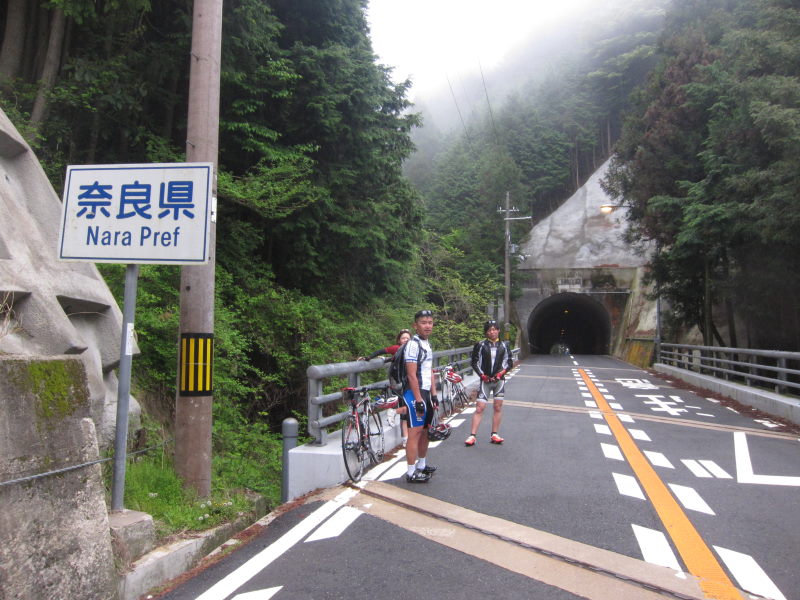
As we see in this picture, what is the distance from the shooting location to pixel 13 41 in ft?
35.1

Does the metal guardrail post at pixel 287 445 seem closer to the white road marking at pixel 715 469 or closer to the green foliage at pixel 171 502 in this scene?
the green foliage at pixel 171 502

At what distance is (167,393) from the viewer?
762cm

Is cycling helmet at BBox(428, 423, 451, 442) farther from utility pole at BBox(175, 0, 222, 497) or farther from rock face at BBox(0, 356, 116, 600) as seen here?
rock face at BBox(0, 356, 116, 600)

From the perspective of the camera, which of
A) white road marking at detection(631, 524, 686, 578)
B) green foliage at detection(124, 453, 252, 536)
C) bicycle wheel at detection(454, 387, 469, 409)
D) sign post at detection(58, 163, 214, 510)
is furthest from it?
bicycle wheel at detection(454, 387, 469, 409)

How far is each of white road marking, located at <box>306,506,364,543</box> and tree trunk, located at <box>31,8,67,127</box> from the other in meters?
9.05

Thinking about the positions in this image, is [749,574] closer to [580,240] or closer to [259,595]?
[259,595]

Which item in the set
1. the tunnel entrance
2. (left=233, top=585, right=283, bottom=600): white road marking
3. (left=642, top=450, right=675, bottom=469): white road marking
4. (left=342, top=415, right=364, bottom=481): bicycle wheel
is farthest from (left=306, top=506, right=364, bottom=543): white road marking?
the tunnel entrance

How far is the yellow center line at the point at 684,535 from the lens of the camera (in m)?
3.55

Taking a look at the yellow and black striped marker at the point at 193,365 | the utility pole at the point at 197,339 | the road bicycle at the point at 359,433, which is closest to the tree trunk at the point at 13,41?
the utility pole at the point at 197,339

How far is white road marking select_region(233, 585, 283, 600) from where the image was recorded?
344 cm

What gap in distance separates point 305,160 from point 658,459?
848 cm

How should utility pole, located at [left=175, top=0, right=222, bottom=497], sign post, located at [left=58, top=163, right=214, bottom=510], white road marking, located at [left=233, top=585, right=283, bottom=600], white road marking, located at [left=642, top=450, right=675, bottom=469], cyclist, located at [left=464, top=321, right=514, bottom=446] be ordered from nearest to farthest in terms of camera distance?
white road marking, located at [left=233, top=585, right=283, bottom=600], sign post, located at [left=58, top=163, right=214, bottom=510], utility pole, located at [left=175, top=0, right=222, bottom=497], white road marking, located at [left=642, top=450, right=675, bottom=469], cyclist, located at [left=464, top=321, right=514, bottom=446]

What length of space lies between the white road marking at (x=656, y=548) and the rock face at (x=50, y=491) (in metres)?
3.55

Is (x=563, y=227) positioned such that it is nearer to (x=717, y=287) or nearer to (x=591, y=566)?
(x=717, y=287)
